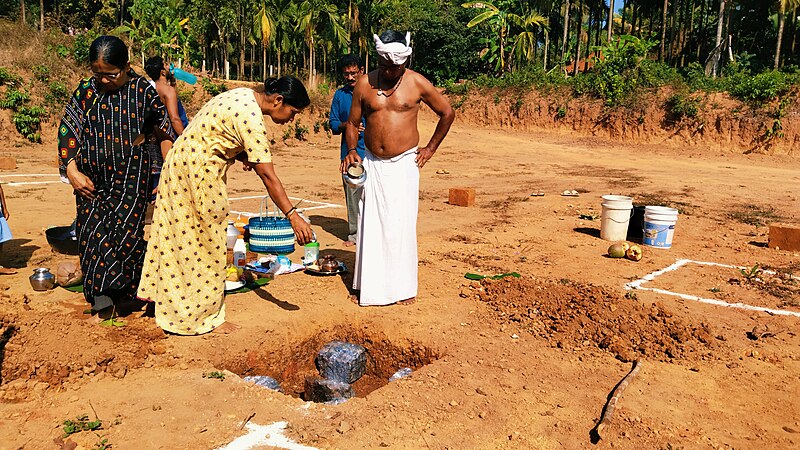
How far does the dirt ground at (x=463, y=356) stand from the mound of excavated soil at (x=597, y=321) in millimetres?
18

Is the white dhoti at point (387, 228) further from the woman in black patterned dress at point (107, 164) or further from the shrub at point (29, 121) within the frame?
the shrub at point (29, 121)

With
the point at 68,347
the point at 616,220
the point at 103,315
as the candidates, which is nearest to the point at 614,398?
the point at 68,347

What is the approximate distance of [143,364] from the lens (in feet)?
13.2

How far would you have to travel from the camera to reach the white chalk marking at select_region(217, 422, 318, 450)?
3135 millimetres

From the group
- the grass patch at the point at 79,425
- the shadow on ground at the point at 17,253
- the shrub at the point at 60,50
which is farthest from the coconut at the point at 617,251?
the shrub at the point at 60,50

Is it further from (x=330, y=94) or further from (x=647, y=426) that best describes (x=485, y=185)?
(x=330, y=94)

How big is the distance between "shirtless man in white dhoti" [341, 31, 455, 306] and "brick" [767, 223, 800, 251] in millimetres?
4714

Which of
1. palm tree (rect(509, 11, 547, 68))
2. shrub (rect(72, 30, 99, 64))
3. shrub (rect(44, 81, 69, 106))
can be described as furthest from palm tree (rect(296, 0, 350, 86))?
shrub (rect(44, 81, 69, 106))

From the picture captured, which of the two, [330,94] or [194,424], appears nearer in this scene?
[194,424]

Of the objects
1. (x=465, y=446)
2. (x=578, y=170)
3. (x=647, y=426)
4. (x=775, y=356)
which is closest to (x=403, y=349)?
(x=465, y=446)

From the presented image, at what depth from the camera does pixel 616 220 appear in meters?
7.85

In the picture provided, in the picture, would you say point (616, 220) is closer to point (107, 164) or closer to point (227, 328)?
point (227, 328)

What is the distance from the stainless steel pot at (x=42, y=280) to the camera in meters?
5.21

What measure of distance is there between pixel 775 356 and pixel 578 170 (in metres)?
12.6
